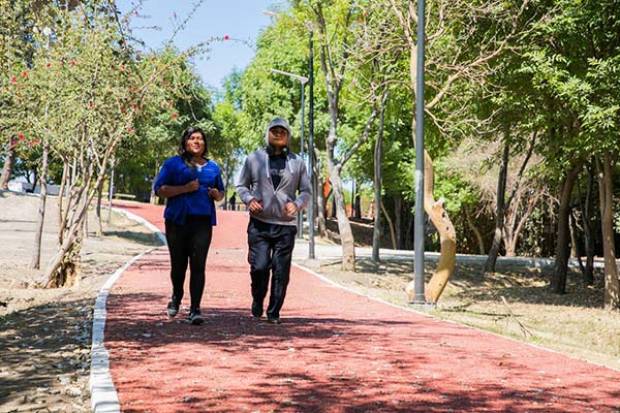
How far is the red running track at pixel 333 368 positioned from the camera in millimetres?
5465

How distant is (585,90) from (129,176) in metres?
61.7

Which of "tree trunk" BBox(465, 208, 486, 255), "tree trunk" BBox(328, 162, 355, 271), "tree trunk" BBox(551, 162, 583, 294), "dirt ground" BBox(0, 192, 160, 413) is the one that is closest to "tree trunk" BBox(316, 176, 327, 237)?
"tree trunk" BBox(465, 208, 486, 255)

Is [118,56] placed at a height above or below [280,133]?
above

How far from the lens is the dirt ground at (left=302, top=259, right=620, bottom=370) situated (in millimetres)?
14594

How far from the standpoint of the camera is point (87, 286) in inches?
629

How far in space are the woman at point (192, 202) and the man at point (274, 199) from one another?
34cm

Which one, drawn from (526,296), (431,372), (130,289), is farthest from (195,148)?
(526,296)

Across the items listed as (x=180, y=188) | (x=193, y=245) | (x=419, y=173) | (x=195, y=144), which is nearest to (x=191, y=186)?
(x=180, y=188)

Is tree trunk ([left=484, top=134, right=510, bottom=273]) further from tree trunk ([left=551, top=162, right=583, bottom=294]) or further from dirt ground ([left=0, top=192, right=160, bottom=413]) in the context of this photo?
dirt ground ([left=0, top=192, right=160, bottom=413])

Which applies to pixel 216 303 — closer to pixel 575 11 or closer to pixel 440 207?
pixel 440 207

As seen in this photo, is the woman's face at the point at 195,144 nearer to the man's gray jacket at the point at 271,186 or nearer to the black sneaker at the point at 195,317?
the man's gray jacket at the point at 271,186

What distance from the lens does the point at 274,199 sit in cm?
890

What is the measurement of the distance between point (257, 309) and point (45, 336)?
86.7 inches

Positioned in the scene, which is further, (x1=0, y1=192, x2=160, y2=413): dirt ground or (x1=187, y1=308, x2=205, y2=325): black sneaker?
(x1=187, y1=308, x2=205, y2=325): black sneaker
